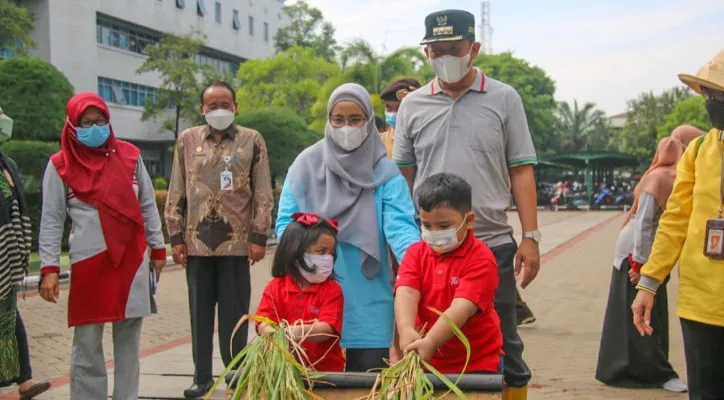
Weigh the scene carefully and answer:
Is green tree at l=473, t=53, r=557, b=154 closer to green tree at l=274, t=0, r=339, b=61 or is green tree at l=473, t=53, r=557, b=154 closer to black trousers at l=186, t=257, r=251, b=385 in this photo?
green tree at l=274, t=0, r=339, b=61

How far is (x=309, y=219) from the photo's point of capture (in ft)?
12.9

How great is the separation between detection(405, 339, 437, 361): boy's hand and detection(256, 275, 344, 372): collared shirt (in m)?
0.72

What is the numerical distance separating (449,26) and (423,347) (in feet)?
6.00

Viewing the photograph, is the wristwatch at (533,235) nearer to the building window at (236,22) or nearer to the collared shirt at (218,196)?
the collared shirt at (218,196)

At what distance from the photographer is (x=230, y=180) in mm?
6000

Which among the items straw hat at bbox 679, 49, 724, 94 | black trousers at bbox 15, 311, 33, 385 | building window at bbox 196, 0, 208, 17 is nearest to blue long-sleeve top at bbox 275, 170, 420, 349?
straw hat at bbox 679, 49, 724, 94

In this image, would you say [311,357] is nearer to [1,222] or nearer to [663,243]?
[663,243]

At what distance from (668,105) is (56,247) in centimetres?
6536

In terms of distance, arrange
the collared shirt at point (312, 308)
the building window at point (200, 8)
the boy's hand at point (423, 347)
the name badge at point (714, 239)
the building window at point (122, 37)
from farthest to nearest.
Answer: the building window at point (200, 8) → the building window at point (122, 37) → the collared shirt at point (312, 308) → the name badge at point (714, 239) → the boy's hand at point (423, 347)

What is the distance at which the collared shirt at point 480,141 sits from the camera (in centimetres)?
440

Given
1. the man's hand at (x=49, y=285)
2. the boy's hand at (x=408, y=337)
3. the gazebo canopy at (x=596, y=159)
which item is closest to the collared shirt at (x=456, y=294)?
the boy's hand at (x=408, y=337)

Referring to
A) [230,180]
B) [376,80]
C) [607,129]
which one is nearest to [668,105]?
[607,129]

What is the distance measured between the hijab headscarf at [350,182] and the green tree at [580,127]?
73.4 meters

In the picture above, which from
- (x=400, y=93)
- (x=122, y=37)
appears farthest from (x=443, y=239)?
(x=122, y=37)
